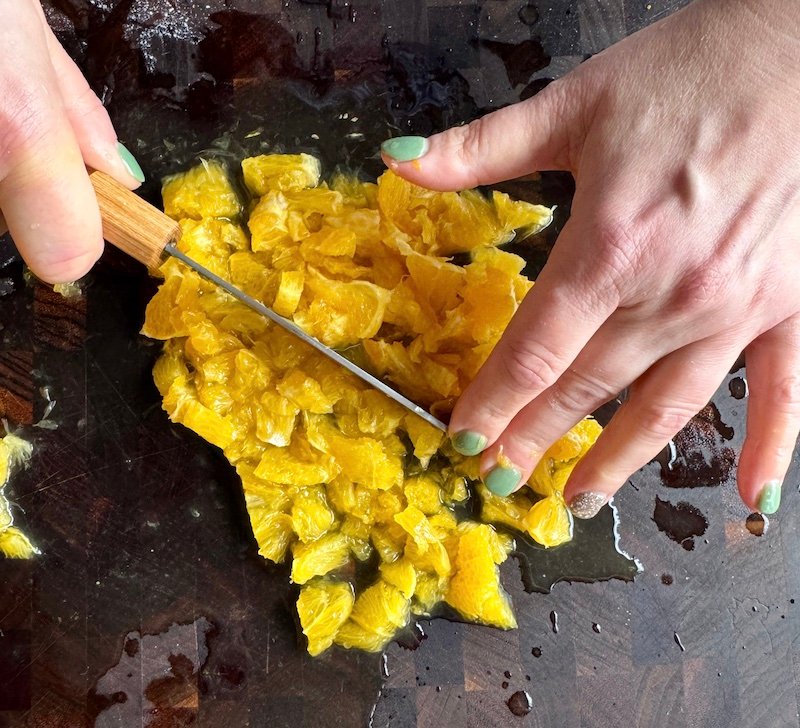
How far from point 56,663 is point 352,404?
1.15m

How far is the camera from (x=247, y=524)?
84.7 inches

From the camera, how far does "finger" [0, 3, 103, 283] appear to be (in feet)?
4.46

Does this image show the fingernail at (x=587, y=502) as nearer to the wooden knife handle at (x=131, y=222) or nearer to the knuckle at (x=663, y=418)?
the knuckle at (x=663, y=418)

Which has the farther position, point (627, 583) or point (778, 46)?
point (627, 583)

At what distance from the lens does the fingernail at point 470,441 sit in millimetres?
1848

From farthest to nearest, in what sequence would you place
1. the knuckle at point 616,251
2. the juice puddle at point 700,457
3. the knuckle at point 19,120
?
1. the juice puddle at point 700,457
2. the knuckle at point 616,251
3. the knuckle at point 19,120

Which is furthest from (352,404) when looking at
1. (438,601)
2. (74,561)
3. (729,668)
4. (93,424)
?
(729,668)

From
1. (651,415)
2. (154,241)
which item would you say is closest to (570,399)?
(651,415)

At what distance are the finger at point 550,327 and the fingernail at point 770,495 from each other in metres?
0.67

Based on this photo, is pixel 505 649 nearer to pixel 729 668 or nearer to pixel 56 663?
pixel 729 668

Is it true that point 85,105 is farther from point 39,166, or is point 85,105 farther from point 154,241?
point 39,166

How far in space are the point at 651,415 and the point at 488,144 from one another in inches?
30.6

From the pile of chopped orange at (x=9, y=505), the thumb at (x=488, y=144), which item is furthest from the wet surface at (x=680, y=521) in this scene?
the pile of chopped orange at (x=9, y=505)

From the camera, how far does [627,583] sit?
7.11 feet
